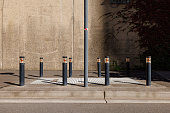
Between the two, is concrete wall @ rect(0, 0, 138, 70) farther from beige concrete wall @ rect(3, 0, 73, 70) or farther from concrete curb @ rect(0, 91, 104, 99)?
concrete curb @ rect(0, 91, 104, 99)

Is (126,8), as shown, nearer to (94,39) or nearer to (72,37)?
(94,39)

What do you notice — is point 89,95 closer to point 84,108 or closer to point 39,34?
point 84,108

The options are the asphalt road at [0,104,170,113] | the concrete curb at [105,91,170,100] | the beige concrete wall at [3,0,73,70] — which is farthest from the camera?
the beige concrete wall at [3,0,73,70]

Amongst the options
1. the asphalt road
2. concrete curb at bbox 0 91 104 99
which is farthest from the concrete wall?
the asphalt road

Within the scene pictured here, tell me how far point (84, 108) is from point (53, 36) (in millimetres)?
9597

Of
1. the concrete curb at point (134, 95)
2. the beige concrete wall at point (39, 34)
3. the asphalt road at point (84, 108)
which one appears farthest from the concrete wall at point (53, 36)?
the asphalt road at point (84, 108)

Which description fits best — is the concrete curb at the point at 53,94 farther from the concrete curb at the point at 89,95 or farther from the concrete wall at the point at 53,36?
the concrete wall at the point at 53,36

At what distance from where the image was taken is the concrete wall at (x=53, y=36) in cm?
1399

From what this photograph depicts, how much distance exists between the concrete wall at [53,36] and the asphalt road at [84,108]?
870 centimetres

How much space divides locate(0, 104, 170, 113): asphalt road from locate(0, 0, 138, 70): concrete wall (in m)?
8.70

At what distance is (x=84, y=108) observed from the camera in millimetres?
5039

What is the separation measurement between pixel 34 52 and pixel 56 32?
2.04 metres

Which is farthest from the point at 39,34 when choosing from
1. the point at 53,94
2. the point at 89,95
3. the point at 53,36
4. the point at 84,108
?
the point at 84,108

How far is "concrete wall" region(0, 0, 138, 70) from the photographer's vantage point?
13992mm
